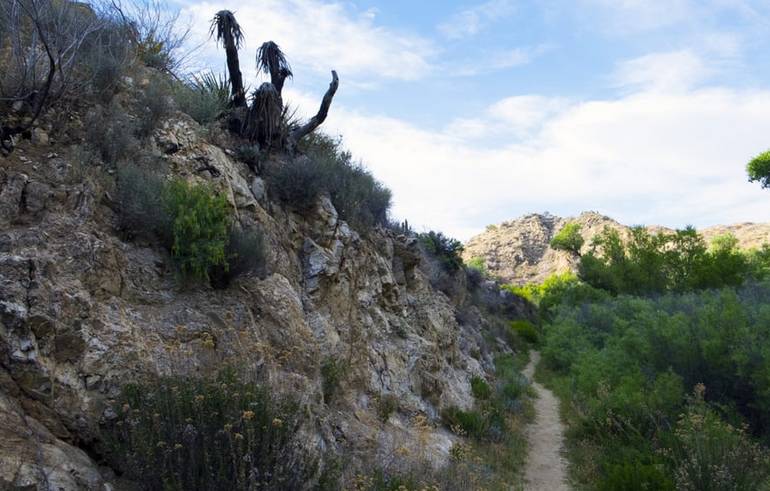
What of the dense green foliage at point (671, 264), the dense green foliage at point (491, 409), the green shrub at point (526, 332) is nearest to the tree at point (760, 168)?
the dense green foliage at point (671, 264)

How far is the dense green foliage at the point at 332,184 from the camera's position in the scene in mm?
9172

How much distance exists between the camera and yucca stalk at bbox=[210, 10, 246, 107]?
9828mm

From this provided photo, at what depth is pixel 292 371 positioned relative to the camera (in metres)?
6.21

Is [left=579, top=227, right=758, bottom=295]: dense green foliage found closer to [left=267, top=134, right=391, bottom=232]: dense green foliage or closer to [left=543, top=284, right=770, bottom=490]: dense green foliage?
[left=543, top=284, right=770, bottom=490]: dense green foliage

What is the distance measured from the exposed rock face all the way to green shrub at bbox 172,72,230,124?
0.58 meters

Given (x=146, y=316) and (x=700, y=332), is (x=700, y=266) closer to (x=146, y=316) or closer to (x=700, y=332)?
(x=700, y=332)

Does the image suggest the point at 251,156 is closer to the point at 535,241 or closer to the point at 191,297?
the point at 191,297

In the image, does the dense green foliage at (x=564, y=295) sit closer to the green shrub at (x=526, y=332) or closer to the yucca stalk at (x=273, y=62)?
the green shrub at (x=526, y=332)

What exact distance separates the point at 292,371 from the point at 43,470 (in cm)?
295

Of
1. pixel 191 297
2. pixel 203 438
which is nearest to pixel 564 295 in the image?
pixel 191 297

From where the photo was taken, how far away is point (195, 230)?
6.03m

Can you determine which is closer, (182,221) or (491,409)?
(182,221)

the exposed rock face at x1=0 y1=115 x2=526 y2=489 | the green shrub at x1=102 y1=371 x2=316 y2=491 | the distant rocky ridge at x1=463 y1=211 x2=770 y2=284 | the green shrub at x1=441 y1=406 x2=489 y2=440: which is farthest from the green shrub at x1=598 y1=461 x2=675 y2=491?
the distant rocky ridge at x1=463 y1=211 x2=770 y2=284

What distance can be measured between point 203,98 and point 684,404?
31.3ft
